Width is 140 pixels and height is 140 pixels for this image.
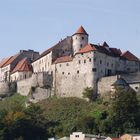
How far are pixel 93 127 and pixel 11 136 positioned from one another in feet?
36.8

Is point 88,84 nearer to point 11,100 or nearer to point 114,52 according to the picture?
point 114,52

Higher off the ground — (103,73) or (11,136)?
(103,73)

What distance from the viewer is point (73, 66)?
11425 centimetres

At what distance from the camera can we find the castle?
11138cm

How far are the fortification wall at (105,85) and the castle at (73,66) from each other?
838mm

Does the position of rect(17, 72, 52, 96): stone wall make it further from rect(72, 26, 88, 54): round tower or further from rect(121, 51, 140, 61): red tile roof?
A: rect(121, 51, 140, 61): red tile roof

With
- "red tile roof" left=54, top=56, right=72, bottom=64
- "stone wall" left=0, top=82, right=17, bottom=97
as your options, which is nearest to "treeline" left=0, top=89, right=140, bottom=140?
"red tile roof" left=54, top=56, right=72, bottom=64

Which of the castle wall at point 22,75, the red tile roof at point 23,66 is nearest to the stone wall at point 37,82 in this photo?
the castle wall at point 22,75

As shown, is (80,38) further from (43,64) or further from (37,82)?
(37,82)

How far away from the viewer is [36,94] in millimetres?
117938

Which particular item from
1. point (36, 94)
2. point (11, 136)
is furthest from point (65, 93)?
point (11, 136)

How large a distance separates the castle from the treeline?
308 centimetres

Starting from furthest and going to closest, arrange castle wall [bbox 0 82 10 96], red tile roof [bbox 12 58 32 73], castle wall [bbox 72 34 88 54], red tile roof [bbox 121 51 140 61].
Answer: red tile roof [bbox 12 58 32 73] < castle wall [bbox 0 82 10 96] < castle wall [bbox 72 34 88 54] < red tile roof [bbox 121 51 140 61]

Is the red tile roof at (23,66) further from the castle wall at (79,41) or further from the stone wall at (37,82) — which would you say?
the castle wall at (79,41)
